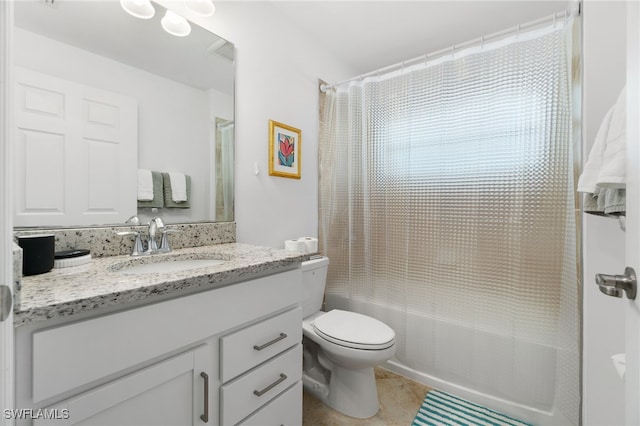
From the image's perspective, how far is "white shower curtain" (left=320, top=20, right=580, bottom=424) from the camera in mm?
1270

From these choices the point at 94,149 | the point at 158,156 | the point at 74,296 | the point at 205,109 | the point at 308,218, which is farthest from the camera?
the point at 308,218

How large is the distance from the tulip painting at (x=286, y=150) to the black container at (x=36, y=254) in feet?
3.88

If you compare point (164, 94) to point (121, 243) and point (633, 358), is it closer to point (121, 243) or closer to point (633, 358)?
point (121, 243)

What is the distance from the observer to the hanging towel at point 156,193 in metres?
1.20

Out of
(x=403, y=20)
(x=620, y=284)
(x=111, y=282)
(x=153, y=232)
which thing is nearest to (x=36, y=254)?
(x=111, y=282)

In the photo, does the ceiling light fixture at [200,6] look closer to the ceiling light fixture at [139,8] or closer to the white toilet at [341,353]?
the ceiling light fixture at [139,8]

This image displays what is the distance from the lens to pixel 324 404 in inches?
60.1

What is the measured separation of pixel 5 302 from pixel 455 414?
5.97ft

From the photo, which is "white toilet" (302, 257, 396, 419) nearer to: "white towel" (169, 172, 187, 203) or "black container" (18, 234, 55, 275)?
"white towel" (169, 172, 187, 203)

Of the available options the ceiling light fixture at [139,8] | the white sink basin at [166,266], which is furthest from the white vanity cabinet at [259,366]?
the ceiling light fixture at [139,8]

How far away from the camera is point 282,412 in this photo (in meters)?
1.05

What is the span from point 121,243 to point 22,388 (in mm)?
655

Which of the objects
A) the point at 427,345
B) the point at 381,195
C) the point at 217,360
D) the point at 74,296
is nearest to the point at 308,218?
the point at 381,195

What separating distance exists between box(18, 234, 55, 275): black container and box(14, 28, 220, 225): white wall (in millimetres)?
412
